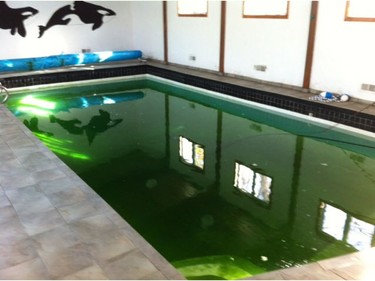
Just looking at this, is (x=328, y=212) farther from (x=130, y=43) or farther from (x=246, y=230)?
(x=130, y=43)

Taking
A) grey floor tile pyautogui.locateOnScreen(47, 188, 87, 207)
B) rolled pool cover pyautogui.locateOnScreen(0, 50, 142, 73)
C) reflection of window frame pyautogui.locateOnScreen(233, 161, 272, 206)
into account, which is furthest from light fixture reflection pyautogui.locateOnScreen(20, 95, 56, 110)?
reflection of window frame pyautogui.locateOnScreen(233, 161, 272, 206)

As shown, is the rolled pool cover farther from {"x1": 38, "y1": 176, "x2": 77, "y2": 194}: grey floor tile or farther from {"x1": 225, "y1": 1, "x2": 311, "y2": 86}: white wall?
{"x1": 38, "y1": 176, "x2": 77, "y2": 194}: grey floor tile

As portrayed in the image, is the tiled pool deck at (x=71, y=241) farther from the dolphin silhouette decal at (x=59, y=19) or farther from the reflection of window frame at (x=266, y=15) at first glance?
the dolphin silhouette decal at (x=59, y=19)

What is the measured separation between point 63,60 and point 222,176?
633 centimetres

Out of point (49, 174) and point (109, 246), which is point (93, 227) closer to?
point (109, 246)

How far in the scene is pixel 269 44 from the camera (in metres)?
6.62

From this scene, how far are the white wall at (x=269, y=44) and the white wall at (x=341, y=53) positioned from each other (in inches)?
12.9

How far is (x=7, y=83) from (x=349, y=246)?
7.22 m

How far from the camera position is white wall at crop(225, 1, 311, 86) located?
240 inches

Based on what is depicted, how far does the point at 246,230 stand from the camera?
288cm

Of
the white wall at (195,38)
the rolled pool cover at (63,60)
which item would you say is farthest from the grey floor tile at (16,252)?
the rolled pool cover at (63,60)

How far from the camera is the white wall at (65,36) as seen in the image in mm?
8727

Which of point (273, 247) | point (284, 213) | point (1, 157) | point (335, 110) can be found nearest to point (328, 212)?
point (284, 213)

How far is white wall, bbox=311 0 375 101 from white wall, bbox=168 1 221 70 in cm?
247
